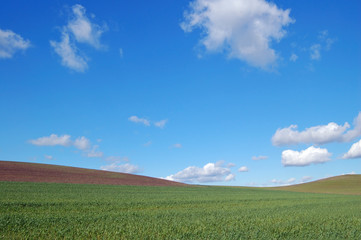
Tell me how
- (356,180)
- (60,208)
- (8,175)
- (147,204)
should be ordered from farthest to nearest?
(356,180) < (8,175) < (147,204) < (60,208)

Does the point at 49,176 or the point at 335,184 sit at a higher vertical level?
the point at 49,176

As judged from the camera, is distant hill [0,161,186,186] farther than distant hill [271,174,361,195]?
No

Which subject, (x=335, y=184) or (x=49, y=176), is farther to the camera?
(x=335, y=184)

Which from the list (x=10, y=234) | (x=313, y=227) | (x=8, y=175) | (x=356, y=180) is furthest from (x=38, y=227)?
(x=356, y=180)

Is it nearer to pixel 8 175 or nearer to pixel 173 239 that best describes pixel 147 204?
pixel 173 239

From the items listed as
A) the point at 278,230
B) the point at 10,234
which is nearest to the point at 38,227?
the point at 10,234

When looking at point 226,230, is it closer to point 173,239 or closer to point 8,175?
point 173,239

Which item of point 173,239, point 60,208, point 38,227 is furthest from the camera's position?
point 60,208

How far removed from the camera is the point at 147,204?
24.6m

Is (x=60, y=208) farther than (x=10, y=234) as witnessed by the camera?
Yes

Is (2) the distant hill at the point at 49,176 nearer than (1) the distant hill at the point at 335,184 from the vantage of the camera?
Yes

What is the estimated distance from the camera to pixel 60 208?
19.6 meters

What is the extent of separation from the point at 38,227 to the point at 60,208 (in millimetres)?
7050

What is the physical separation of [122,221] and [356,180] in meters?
103
